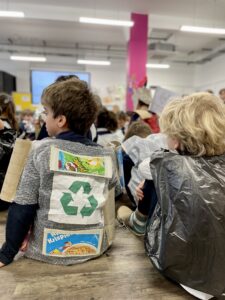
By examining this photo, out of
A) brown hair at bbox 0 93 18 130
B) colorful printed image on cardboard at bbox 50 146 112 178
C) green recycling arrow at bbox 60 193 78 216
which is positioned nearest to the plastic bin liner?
colorful printed image on cardboard at bbox 50 146 112 178

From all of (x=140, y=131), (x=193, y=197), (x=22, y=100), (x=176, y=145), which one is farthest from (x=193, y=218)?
(x=22, y=100)

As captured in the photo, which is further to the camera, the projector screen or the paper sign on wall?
the projector screen

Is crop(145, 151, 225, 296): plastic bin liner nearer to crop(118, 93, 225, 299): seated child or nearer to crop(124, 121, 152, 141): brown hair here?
crop(118, 93, 225, 299): seated child

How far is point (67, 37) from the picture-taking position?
320 inches

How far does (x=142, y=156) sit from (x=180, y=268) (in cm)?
101

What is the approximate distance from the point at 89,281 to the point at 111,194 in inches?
16.2

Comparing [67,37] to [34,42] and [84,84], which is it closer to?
[34,42]

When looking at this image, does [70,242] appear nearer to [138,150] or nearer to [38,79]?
[138,150]

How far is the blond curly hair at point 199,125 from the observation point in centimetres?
101

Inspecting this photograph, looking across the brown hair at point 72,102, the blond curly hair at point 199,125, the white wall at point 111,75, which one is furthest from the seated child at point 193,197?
the white wall at point 111,75

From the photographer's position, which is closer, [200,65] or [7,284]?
[7,284]

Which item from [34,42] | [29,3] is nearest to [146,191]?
[29,3]

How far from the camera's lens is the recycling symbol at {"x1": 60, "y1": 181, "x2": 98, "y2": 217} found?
1118mm

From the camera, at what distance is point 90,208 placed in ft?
3.83
